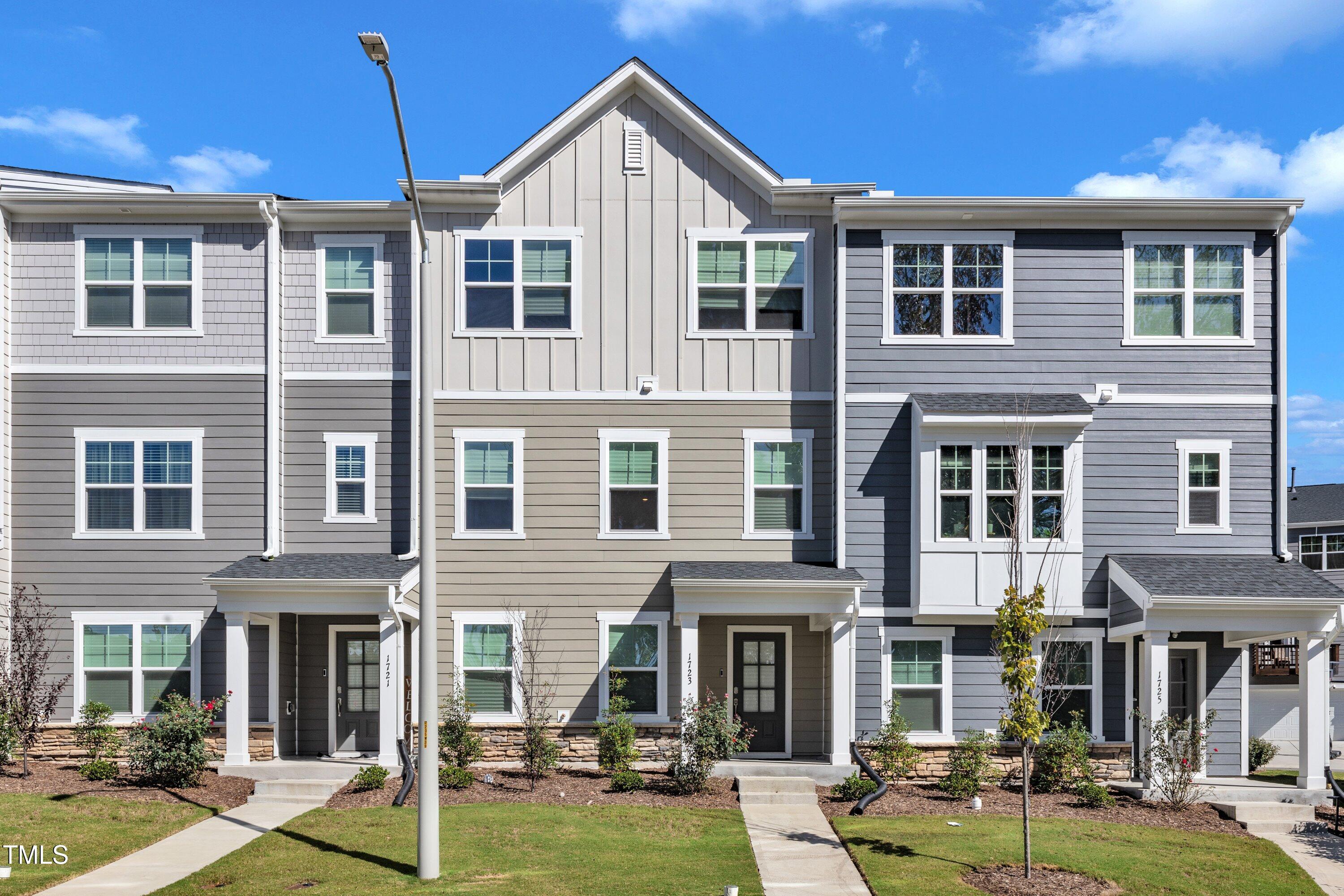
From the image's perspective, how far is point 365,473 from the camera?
16656mm

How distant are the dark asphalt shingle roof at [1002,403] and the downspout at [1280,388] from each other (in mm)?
2989

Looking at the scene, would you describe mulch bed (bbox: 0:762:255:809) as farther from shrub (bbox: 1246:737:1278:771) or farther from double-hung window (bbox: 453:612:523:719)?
shrub (bbox: 1246:737:1278:771)

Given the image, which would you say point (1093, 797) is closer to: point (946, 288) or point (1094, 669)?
point (1094, 669)

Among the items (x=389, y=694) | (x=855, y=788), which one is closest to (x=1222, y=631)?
(x=855, y=788)

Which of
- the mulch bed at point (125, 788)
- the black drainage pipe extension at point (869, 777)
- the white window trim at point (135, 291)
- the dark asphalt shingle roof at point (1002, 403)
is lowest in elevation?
the mulch bed at point (125, 788)

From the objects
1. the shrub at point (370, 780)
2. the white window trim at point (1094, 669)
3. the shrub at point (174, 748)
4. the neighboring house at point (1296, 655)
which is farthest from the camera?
the neighboring house at point (1296, 655)

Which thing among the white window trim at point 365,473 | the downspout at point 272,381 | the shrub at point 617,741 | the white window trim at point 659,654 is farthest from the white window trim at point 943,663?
the downspout at point 272,381

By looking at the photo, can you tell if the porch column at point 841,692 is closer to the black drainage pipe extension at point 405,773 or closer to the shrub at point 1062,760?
the shrub at point 1062,760

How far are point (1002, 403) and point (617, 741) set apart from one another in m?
7.45

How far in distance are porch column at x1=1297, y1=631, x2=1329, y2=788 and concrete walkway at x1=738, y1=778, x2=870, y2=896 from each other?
681 cm

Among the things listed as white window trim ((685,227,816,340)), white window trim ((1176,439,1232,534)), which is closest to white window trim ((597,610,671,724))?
white window trim ((685,227,816,340))

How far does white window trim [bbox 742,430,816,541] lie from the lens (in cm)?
1664

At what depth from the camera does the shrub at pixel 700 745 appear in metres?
14.5

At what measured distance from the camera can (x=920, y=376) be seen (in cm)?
1639
